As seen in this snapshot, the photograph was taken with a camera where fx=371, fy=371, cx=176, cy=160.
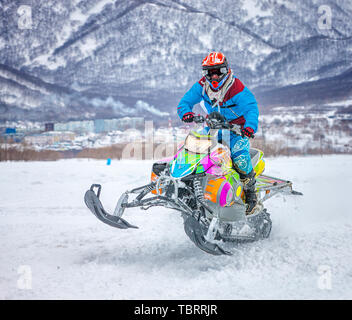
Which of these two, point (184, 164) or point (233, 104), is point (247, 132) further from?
point (184, 164)

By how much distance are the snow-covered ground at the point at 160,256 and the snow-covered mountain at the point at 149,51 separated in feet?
405

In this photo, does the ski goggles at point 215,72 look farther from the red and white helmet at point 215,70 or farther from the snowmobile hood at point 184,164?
the snowmobile hood at point 184,164

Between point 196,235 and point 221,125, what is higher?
point 221,125

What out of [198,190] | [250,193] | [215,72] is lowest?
[250,193]

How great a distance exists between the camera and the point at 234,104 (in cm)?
515

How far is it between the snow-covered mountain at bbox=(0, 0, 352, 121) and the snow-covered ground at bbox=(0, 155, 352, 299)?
12343 cm

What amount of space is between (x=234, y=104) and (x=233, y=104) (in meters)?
0.01

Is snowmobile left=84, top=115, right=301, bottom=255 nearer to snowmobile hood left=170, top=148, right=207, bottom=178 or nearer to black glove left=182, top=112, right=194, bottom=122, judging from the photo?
snowmobile hood left=170, top=148, right=207, bottom=178
